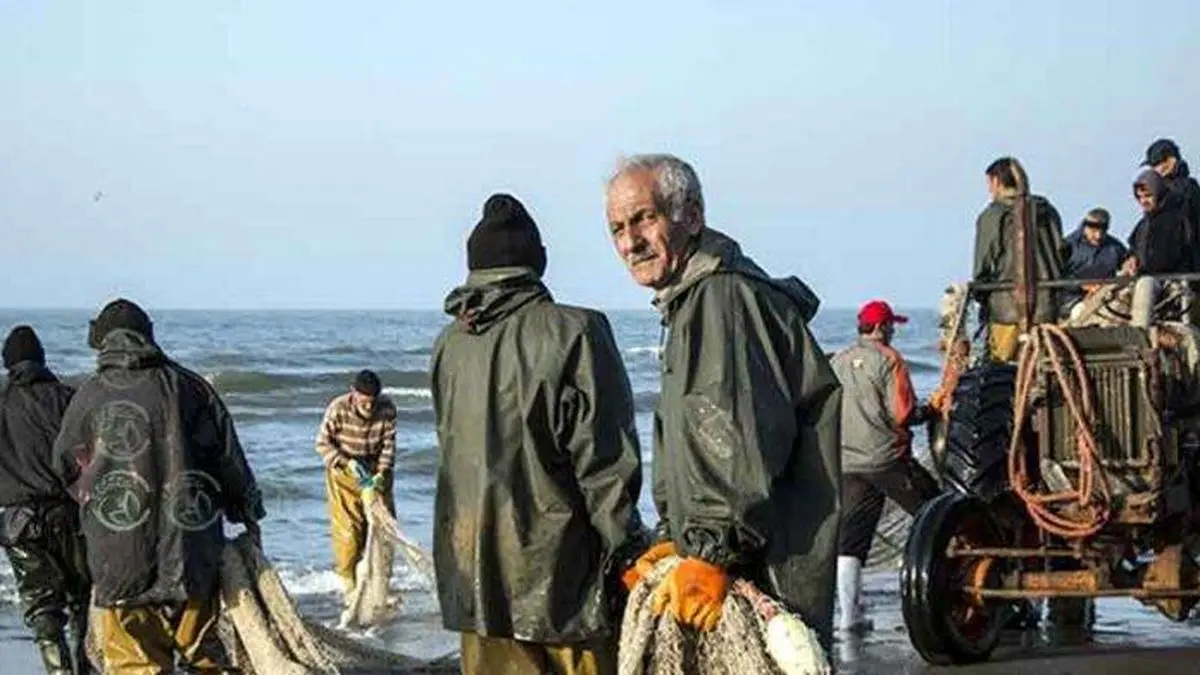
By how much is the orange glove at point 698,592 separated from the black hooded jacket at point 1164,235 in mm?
7729

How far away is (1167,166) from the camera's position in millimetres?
13094

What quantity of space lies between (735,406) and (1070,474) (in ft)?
14.4

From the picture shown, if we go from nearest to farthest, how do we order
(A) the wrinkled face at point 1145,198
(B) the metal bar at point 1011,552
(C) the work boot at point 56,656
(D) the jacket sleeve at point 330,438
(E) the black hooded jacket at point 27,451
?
(B) the metal bar at point 1011,552 → (E) the black hooded jacket at point 27,451 → (C) the work boot at point 56,656 → (A) the wrinkled face at point 1145,198 → (D) the jacket sleeve at point 330,438

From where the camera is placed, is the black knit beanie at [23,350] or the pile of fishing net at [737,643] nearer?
the pile of fishing net at [737,643]

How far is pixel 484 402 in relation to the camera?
20.6 ft

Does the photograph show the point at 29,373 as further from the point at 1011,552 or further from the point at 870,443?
the point at 1011,552

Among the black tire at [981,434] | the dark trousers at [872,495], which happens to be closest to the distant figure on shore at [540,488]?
the black tire at [981,434]

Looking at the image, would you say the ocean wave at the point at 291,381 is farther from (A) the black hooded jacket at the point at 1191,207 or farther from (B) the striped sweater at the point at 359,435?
(A) the black hooded jacket at the point at 1191,207

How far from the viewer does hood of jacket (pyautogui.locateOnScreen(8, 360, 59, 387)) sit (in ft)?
37.2

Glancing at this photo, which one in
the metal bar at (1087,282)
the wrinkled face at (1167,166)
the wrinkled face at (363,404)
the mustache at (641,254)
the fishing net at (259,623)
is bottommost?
the fishing net at (259,623)

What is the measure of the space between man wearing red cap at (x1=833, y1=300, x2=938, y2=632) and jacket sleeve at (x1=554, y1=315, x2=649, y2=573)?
551 cm

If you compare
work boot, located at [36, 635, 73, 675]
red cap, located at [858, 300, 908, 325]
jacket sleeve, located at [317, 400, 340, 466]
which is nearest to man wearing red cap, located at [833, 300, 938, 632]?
red cap, located at [858, 300, 908, 325]

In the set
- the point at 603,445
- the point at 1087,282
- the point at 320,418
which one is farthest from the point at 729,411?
the point at 320,418

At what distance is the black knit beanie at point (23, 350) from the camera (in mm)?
11344
